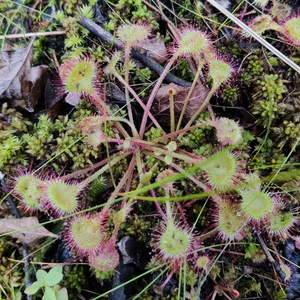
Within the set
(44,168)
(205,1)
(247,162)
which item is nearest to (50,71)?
(44,168)

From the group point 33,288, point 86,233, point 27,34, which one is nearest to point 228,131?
point 86,233

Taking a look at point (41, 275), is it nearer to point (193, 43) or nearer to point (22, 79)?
point (22, 79)

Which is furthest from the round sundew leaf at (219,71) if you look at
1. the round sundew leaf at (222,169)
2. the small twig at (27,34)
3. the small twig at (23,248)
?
the small twig at (23,248)

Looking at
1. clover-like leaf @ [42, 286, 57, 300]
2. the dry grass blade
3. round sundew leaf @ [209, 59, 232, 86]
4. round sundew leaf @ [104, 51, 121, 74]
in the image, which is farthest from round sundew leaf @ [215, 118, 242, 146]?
clover-like leaf @ [42, 286, 57, 300]

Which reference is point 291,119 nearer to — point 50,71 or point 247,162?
point 247,162

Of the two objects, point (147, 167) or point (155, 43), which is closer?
point (147, 167)

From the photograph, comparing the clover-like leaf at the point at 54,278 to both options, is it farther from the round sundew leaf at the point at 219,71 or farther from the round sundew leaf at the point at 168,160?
the round sundew leaf at the point at 219,71
